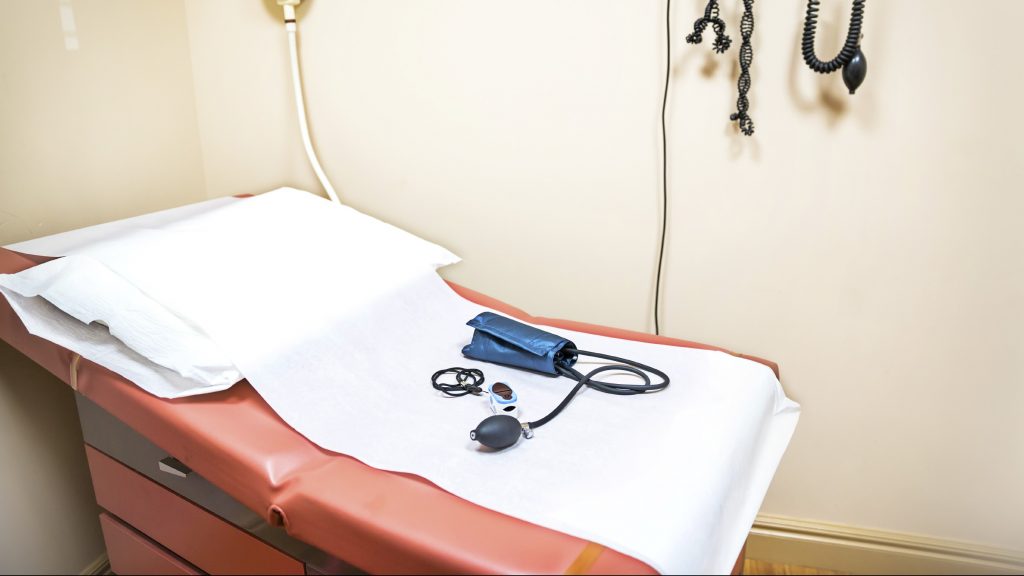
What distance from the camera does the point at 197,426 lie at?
0.89 metres

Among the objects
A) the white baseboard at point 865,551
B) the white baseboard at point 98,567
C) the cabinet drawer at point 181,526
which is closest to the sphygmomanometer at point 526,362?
the cabinet drawer at point 181,526

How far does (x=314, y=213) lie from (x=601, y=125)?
0.58 m

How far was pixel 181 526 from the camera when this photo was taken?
3.48 feet

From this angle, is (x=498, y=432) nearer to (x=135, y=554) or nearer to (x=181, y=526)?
(x=181, y=526)

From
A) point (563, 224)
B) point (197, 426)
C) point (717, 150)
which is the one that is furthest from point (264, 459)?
point (717, 150)

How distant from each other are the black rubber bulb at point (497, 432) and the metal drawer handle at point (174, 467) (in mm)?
446

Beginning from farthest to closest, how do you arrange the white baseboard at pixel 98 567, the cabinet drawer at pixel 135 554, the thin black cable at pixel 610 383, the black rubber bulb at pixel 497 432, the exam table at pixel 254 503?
the white baseboard at pixel 98 567 → the cabinet drawer at pixel 135 554 → the thin black cable at pixel 610 383 → the black rubber bulb at pixel 497 432 → the exam table at pixel 254 503

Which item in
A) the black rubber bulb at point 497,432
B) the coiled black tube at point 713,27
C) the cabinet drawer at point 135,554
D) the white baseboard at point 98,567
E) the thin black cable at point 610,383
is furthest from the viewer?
the white baseboard at point 98,567

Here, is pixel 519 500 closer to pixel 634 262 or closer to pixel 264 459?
pixel 264 459

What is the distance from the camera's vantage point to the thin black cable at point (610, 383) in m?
0.98

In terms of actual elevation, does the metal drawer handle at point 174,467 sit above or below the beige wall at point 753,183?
below

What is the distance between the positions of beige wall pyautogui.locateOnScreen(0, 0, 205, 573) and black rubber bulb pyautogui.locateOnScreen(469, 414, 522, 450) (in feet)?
3.03

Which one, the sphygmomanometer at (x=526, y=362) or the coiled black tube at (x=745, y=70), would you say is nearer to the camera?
the sphygmomanometer at (x=526, y=362)

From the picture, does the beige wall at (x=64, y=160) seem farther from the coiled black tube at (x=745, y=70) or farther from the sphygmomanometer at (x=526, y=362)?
the coiled black tube at (x=745, y=70)
